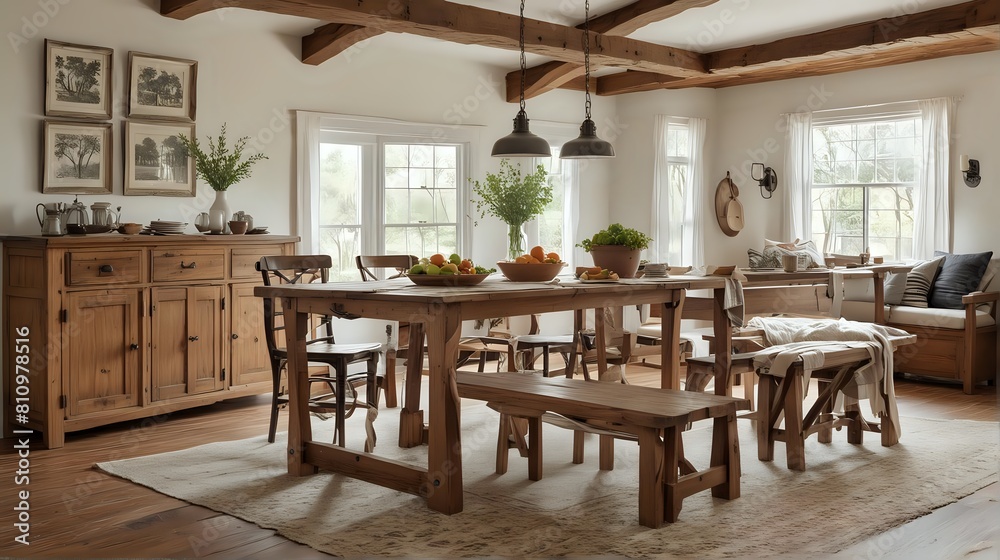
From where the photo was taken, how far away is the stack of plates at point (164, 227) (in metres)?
5.42

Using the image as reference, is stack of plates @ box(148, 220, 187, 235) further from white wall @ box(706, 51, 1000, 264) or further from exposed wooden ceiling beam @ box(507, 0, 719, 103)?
white wall @ box(706, 51, 1000, 264)

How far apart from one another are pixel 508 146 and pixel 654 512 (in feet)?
7.50

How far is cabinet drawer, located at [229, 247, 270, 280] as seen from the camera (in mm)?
5688

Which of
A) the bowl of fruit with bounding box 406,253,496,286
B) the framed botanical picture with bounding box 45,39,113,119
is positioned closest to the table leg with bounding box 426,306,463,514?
the bowl of fruit with bounding box 406,253,496,286

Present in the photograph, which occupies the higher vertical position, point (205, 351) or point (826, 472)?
point (205, 351)

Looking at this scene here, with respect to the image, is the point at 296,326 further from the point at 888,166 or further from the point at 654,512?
the point at 888,166

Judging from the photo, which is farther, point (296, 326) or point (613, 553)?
point (296, 326)

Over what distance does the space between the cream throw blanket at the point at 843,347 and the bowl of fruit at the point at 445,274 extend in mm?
1513

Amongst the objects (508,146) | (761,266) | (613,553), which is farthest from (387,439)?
(761,266)

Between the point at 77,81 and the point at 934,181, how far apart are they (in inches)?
257

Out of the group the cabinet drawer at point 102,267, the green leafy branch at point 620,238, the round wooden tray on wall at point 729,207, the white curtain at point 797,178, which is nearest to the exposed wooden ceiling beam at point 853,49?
the white curtain at point 797,178

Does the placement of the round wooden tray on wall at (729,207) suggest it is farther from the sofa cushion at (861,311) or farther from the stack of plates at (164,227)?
the stack of plates at (164,227)

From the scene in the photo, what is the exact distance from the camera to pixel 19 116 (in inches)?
205

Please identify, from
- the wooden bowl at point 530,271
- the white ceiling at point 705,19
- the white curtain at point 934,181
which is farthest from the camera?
the white curtain at point 934,181
